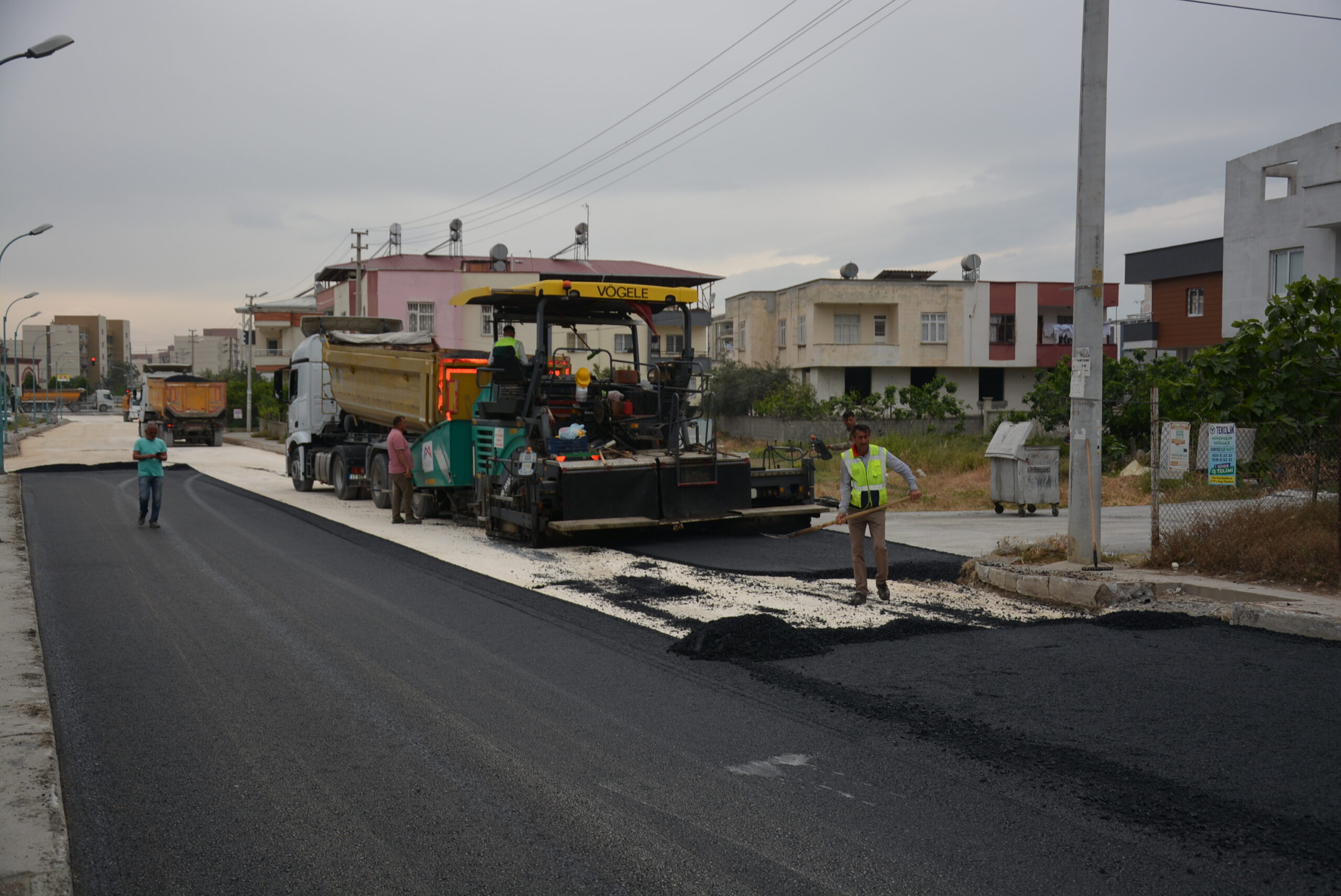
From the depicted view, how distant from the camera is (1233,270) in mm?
29188

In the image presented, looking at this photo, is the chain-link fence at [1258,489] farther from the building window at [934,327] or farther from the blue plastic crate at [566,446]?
the building window at [934,327]

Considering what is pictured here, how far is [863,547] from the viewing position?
9.62 m

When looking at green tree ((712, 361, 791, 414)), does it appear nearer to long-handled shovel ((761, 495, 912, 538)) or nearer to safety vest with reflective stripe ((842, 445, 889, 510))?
long-handled shovel ((761, 495, 912, 538))

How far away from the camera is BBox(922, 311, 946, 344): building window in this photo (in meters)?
46.4

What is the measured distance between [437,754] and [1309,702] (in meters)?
4.76

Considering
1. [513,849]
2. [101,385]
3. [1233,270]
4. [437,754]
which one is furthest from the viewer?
[101,385]

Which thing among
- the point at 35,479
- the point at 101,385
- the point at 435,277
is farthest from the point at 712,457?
the point at 101,385

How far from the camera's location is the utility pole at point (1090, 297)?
34.3 feet

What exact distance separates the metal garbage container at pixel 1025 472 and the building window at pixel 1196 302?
23.2 m

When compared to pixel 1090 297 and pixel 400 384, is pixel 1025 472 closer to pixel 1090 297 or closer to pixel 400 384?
pixel 1090 297

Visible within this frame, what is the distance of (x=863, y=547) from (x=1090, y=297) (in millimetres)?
3467

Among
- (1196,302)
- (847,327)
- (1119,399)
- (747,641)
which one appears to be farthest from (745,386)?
(747,641)

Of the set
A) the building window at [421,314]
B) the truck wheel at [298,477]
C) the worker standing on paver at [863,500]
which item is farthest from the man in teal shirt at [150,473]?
the building window at [421,314]

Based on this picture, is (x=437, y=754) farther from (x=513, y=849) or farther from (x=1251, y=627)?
(x=1251, y=627)
